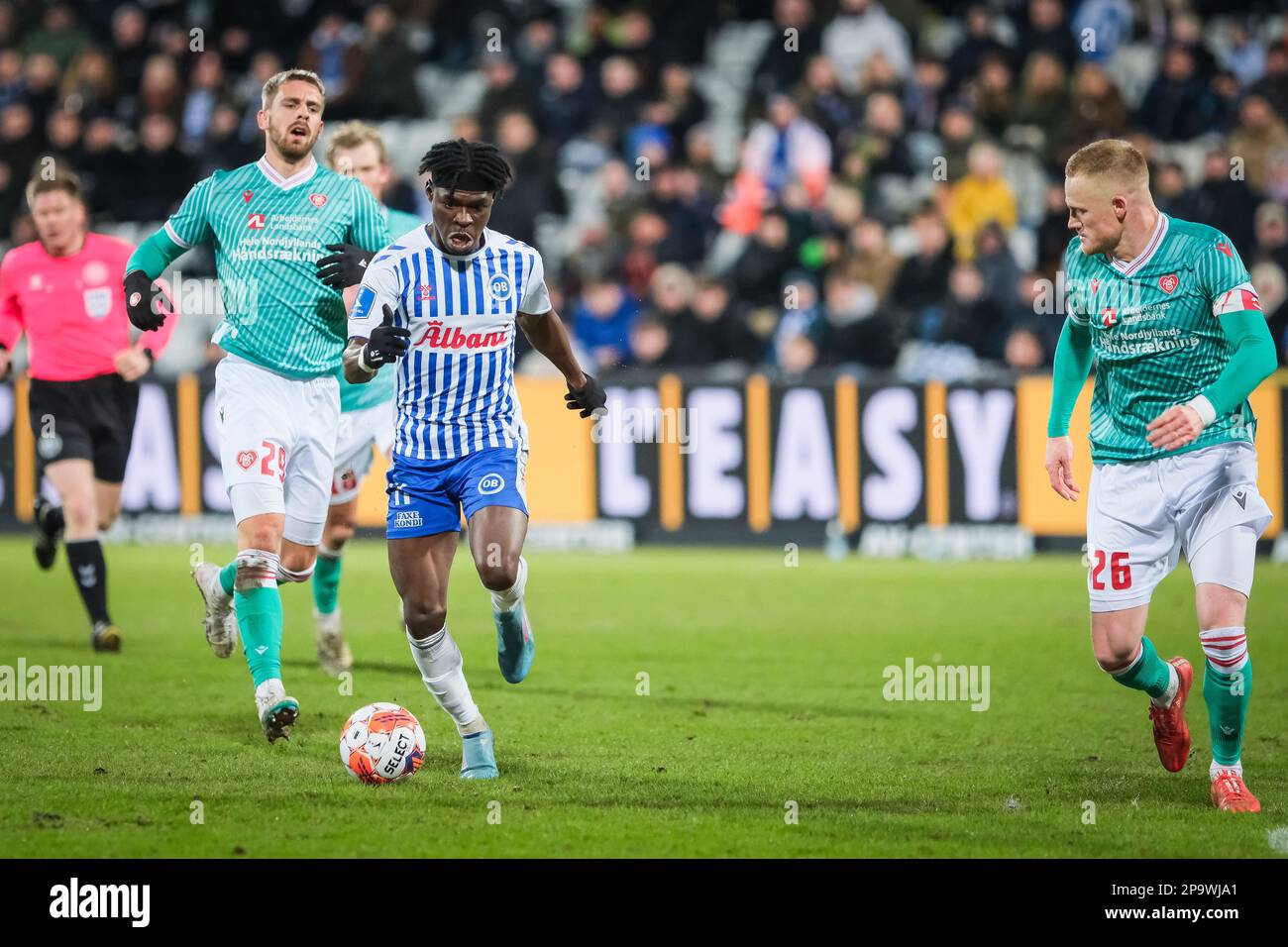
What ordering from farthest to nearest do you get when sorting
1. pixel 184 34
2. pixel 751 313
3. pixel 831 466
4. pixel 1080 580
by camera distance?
pixel 184 34 < pixel 751 313 < pixel 831 466 < pixel 1080 580

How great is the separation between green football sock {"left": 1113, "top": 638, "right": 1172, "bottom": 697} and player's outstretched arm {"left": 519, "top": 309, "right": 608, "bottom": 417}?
2301mm

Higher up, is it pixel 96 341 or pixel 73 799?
pixel 96 341

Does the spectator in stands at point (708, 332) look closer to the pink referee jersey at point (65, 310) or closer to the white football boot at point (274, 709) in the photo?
the pink referee jersey at point (65, 310)

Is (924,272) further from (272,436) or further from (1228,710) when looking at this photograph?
(1228,710)

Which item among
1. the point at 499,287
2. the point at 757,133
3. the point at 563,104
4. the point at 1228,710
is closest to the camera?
the point at 1228,710

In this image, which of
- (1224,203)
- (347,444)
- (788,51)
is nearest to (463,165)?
(347,444)

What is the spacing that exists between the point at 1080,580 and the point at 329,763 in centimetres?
767

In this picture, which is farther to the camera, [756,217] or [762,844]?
[756,217]

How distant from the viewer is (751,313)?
1688cm

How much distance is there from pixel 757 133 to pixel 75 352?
8820 millimetres

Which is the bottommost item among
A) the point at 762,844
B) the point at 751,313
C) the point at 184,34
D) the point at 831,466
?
the point at 762,844

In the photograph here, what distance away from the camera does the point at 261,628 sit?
7336 mm
